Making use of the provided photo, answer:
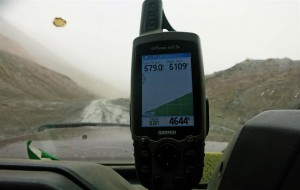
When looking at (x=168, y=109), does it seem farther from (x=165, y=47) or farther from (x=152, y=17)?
(x=152, y=17)

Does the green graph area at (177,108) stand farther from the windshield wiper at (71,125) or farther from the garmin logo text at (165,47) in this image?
the windshield wiper at (71,125)

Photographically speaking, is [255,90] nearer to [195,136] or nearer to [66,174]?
[195,136]

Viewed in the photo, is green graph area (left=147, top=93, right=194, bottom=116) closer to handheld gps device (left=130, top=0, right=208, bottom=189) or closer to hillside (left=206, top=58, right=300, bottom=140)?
handheld gps device (left=130, top=0, right=208, bottom=189)

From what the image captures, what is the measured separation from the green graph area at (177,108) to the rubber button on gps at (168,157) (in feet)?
0.36

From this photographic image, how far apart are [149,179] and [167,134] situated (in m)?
0.14

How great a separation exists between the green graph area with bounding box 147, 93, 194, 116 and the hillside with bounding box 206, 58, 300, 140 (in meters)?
1.02

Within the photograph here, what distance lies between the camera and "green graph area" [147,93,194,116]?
1494 millimetres

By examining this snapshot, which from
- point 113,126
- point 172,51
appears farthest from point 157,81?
point 113,126

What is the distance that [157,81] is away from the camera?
60.2 inches

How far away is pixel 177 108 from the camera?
152cm

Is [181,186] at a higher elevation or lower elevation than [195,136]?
lower

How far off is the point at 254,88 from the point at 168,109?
293 cm

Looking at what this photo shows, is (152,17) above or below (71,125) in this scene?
above

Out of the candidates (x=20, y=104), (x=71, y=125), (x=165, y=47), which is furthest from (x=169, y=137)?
(x=20, y=104)
